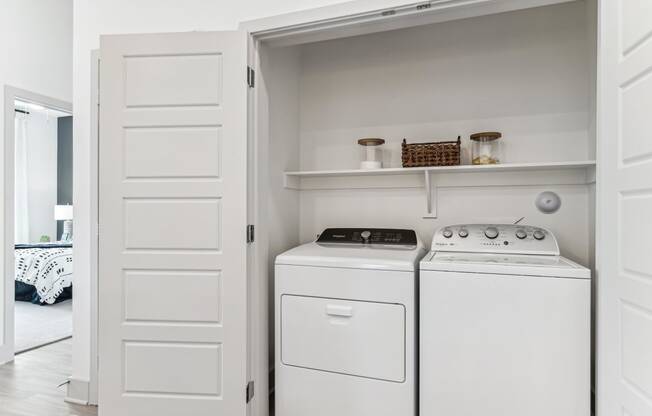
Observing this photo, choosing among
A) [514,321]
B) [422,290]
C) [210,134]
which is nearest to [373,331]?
[422,290]

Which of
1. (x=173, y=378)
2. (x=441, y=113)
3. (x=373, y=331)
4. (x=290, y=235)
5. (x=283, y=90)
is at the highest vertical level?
(x=283, y=90)

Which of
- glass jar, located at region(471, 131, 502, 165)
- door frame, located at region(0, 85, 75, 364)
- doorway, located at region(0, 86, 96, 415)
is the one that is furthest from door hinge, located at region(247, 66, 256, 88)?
door frame, located at region(0, 85, 75, 364)

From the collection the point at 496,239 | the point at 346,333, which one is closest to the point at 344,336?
the point at 346,333

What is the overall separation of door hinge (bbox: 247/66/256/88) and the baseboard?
2054mm

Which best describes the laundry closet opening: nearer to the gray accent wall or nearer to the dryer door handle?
the dryer door handle

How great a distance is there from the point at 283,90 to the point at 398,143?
0.85m

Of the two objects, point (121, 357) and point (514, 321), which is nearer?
point (514, 321)

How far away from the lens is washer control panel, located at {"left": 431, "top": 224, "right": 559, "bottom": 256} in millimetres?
1957

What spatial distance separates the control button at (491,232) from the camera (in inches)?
81.3

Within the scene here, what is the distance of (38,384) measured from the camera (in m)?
2.57

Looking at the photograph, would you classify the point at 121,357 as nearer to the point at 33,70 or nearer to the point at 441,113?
the point at 441,113

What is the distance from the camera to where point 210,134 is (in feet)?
6.21

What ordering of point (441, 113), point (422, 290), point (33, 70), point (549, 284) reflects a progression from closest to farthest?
point (549, 284)
point (422, 290)
point (441, 113)
point (33, 70)

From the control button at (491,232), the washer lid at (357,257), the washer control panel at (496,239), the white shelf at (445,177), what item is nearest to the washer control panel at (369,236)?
the washer lid at (357,257)
